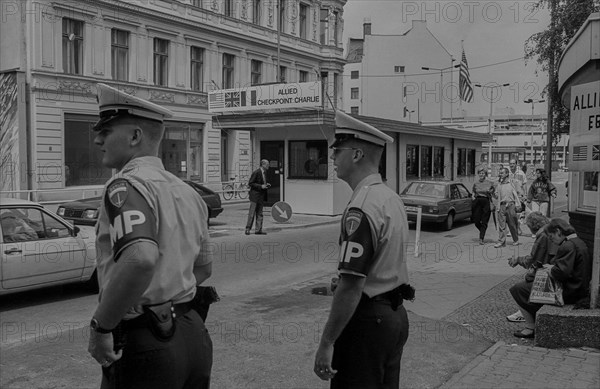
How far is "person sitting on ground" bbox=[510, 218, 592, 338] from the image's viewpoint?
20.0 ft

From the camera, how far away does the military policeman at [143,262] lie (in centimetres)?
225

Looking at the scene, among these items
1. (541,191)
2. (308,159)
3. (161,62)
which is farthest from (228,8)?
(541,191)

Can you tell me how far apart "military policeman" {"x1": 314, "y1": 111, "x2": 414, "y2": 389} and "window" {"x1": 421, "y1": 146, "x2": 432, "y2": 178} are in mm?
23025

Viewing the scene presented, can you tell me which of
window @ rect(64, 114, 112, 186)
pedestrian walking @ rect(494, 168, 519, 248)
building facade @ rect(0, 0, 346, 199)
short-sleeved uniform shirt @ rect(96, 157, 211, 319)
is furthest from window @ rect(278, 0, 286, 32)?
short-sleeved uniform shirt @ rect(96, 157, 211, 319)

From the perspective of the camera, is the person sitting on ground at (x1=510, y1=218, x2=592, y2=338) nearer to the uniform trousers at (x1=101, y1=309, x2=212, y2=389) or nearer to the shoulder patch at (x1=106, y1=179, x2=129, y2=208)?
the uniform trousers at (x1=101, y1=309, x2=212, y2=389)

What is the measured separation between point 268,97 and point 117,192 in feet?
58.0

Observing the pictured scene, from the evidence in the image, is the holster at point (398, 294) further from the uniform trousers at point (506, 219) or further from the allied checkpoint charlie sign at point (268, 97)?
the allied checkpoint charlie sign at point (268, 97)

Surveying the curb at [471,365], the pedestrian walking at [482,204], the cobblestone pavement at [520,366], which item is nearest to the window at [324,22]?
the pedestrian walking at [482,204]

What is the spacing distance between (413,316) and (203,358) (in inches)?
198

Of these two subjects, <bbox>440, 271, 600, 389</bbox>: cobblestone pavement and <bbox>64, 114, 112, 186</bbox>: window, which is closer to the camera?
<bbox>440, 271, 600, 389</bbox>: cobblestone pavement

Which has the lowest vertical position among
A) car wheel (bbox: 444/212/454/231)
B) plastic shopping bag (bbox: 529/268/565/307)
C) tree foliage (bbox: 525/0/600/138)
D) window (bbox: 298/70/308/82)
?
car wheel (bbox: 444/212/454/231)

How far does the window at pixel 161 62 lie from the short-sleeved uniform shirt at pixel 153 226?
29785mm

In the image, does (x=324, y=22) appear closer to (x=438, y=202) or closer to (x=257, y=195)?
(x=438, y=202)

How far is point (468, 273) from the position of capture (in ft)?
33.8
